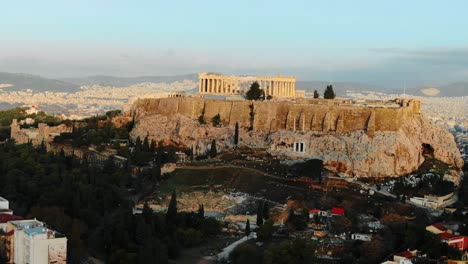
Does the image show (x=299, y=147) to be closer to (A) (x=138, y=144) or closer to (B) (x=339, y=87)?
(A) (x=138, y=144)

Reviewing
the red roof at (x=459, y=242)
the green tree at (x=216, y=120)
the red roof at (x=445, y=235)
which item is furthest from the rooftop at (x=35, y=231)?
the green tree at (x=216, y=120)

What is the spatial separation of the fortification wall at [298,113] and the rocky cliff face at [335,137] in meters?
0.08

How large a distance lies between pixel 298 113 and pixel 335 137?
4910 millimetres

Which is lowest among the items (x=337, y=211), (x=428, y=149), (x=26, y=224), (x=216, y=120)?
(x=337, y=211)

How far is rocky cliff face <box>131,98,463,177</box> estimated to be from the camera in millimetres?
47625

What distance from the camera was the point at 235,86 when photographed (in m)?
65.7

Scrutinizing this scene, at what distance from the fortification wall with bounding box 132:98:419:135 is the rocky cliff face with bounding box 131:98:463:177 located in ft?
0.25

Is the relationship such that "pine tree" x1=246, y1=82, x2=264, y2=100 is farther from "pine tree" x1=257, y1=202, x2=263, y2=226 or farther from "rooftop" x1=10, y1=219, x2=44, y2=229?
"rooftop" x1=10, y1=219, x2=44, y2=229

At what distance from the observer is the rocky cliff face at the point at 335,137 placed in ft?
156

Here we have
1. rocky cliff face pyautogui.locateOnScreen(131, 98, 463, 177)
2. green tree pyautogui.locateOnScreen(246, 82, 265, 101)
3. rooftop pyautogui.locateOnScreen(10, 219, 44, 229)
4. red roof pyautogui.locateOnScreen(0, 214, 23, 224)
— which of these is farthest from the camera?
green tree pyautogui.locateOnScreen(246, 82, 265, 101)

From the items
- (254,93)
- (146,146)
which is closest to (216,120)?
(254,93)

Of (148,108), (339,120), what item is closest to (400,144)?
(339,120)

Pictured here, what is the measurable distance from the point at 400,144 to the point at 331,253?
1625 centimetres

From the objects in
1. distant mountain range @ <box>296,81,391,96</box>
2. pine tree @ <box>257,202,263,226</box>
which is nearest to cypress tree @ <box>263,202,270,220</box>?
pine tree @ <box>257,202,263,226</box>
